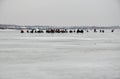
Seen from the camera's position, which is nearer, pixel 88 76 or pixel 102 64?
pixel 88 76

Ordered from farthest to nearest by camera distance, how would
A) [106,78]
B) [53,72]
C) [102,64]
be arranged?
[102,64] < [53,72] < [106,78]

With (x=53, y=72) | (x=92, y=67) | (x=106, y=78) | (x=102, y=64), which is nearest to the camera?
(x=106, y=78)

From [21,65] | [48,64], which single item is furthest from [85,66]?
[21,65]

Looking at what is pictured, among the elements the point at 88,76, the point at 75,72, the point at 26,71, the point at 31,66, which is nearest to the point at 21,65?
the point at 31,66

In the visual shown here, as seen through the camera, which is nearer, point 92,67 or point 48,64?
point 92,67

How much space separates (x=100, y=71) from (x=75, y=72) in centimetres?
118

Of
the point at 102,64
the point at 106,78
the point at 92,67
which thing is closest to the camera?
the point at 106,78

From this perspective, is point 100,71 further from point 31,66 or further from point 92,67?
point 31,66

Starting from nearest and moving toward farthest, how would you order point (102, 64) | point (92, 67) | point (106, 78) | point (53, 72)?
point (106, 78) < point (53, 72) < point (92, 67) < point (102, 64)

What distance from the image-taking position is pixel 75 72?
602 inches

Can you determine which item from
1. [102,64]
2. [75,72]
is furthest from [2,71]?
[102,64]

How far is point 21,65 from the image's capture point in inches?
696

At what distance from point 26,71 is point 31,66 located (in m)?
1.89

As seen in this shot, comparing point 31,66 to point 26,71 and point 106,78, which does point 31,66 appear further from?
point 106,78
